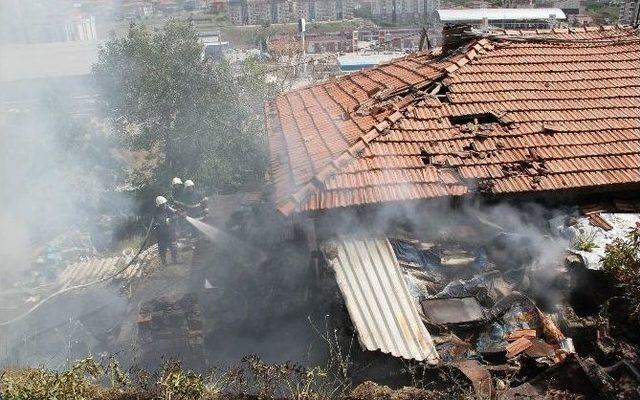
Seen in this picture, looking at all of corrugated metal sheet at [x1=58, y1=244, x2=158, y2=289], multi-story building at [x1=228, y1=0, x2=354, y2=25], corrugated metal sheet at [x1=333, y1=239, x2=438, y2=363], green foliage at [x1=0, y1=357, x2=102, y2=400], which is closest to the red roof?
corrugated metal sheet at [x1=333, y1=239, x2=438, y2=363]

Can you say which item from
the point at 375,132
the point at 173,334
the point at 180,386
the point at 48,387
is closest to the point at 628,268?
the point at 375,132

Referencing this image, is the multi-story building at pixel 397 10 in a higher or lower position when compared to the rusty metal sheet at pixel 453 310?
higher

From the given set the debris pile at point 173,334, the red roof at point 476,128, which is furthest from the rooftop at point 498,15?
the debris pile at point 173,334

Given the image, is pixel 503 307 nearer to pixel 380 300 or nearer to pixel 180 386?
pixel 380 300

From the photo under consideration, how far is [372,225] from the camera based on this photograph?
7.12 meters

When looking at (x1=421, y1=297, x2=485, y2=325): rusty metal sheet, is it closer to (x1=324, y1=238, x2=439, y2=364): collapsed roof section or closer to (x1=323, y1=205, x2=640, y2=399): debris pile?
(x1=323, y1=205, x2=640, y2=399): debris pile

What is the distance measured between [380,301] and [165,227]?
23.8 feet

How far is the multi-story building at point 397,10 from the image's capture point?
81.0 metres

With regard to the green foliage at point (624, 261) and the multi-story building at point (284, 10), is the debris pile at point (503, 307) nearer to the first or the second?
the green foliage at point (624, 261)

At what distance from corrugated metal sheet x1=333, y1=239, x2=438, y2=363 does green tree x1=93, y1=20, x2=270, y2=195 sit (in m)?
12.9

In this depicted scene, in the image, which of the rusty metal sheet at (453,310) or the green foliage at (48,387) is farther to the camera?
the rusty metal sheet at (453,310)

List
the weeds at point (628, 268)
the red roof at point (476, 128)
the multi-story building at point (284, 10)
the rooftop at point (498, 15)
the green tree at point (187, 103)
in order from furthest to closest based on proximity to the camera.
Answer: the multi-story building at point (284, 10) → the rooftop at point (498, 15) → the green tree at point (187, 103) → the red roof at point (476, 128) → the weeds at point (628, 268)

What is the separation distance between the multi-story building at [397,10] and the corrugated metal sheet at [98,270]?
74.6 meters

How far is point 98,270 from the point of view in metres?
13.0
